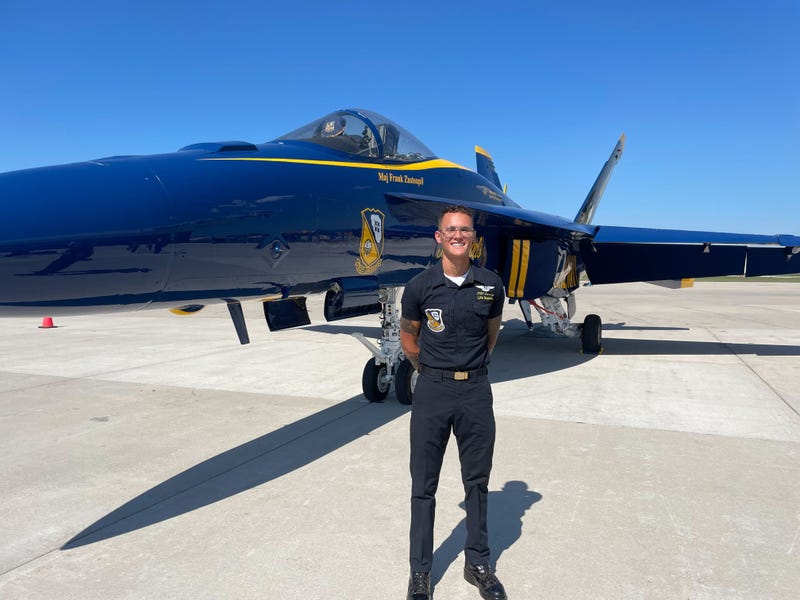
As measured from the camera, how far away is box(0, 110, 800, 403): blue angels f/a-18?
299cm

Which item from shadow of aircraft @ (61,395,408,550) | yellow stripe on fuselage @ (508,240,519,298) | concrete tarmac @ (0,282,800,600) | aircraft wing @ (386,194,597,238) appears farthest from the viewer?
yellow stripe on fuselage @ (508,240,519,298)

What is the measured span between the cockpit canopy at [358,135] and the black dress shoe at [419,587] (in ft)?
12.5

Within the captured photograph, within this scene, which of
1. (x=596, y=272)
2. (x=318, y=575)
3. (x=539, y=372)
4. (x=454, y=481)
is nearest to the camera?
(x=318, y=575)

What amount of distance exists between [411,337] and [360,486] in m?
1.54

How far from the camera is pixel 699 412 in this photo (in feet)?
19.8

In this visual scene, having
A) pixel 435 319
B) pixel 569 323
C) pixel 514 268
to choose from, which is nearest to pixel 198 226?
pixel 435 319

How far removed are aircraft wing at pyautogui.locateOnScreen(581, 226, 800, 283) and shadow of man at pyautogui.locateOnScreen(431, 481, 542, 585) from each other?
21.3 feet

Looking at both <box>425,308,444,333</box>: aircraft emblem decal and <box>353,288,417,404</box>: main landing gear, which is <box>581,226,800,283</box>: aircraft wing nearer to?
<box>353,288,417,404</box>: main landing gear

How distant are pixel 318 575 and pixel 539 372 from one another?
19.9ft

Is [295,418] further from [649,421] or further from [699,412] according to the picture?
[699,412]

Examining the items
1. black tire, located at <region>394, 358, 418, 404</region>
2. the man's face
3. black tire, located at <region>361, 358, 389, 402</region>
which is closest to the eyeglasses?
the man's face

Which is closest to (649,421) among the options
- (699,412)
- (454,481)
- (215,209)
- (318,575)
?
(699,412)

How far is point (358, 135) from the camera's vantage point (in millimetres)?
5531

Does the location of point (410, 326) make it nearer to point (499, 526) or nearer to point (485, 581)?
point (485, 581)
